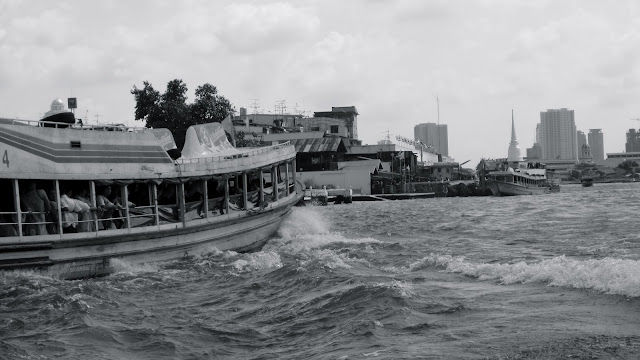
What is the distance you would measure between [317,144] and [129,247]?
61.3m

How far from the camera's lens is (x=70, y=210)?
16953mm

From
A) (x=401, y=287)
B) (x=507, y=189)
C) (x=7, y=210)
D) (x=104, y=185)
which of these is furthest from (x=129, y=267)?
(x=507, y=189)

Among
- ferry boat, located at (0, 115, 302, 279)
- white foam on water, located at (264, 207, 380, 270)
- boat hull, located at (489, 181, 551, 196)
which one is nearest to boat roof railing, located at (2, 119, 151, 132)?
ferry boat, located at (0, 115, 302, 279)

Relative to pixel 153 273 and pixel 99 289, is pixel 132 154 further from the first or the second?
pixel 99 289

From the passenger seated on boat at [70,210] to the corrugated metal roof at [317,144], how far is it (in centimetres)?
6012

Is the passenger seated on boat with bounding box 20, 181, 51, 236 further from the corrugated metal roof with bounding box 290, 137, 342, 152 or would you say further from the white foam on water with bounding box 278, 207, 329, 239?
the corrugated metal roof with bounding box 290, 137, 342, 152

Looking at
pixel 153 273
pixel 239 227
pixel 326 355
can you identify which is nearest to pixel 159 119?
pixel 239 227

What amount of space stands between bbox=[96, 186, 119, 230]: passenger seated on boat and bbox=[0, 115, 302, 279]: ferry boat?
0.02 meters

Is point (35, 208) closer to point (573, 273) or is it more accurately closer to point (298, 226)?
point (573, 273)

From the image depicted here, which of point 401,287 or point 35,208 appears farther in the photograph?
point 35,208

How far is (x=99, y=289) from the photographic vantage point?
50.0 feet

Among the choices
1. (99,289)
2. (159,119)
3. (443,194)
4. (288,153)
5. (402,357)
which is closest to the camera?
(402,357)

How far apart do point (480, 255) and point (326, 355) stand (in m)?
10.2

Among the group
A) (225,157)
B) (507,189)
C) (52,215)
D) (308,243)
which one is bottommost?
(507,189)
